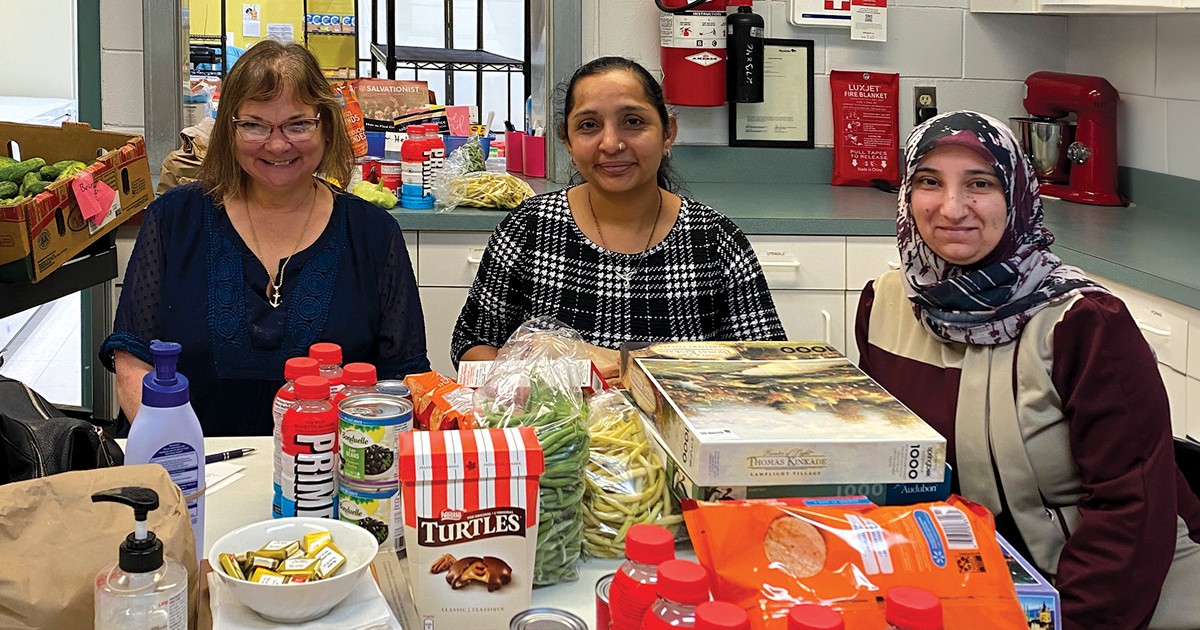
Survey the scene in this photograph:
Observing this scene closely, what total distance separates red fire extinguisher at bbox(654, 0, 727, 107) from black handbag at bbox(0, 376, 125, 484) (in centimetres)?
250

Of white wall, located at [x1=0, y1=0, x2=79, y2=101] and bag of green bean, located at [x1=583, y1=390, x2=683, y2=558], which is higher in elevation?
white wall, located at [x1=0, y1=0, x2=79, y2=101]

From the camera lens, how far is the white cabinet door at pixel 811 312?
3.23 metres

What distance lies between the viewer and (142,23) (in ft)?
11.6

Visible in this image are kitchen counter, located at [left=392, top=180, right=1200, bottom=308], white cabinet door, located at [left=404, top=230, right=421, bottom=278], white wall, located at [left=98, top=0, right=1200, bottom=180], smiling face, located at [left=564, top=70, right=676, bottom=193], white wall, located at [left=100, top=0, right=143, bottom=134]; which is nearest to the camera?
smiling face, located at [left=564, top=70, right=676, bottom=193]

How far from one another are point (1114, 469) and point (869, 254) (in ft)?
5.76

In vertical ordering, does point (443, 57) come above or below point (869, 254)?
above

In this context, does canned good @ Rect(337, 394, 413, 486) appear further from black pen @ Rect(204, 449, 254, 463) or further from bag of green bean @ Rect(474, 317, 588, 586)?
black pen @ Rect(204, 449, 254, 463)

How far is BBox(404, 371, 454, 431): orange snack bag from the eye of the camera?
59.5 inches

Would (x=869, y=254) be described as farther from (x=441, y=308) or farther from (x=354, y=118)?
(x=354, y=118)

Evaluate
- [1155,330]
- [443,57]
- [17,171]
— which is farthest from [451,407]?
[443,57]

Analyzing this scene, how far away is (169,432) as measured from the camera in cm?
130

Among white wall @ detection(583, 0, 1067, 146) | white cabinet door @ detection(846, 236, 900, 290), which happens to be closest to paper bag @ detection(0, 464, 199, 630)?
white cabinet door @ detection(846, 236, 900, 290)

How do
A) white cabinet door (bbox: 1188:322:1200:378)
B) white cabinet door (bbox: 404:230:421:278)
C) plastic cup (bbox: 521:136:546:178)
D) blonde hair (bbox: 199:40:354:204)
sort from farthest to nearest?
plastic cup (bbox: 521:136:546:178) → white cabinet door (bbox: 404:230:421:278) → white cabinet door (bbox: 1188:322:1200:378) → blonde hair (bbox: 199:40:354:204)

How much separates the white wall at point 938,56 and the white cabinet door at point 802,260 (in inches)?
32.1
